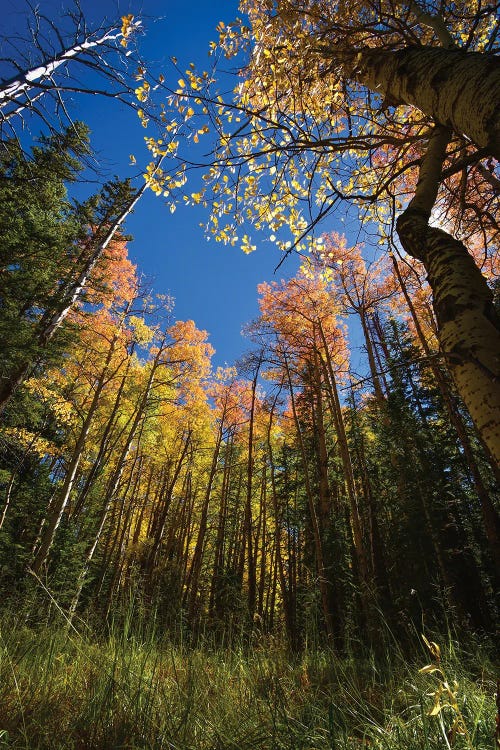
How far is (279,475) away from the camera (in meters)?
14.7

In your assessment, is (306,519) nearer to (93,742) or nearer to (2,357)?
(2,357)

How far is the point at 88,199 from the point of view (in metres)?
12.6

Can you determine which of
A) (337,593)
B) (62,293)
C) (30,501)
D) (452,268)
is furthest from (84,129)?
(337,593)

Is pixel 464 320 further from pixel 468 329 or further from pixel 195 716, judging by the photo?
pixel 195 716

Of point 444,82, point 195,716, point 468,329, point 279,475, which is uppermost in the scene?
point 279,475

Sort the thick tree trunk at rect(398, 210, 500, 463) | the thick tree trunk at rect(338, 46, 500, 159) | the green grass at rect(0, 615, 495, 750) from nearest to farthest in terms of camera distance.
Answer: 1. the thick tree trunk at rect(398, 210, 500, 463)
2. the thick tree trunk at rect(338, 46, 500, 159)
3. the green grass at rect(0, 615, 495, 750)

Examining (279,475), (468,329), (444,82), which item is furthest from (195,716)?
(279,475)

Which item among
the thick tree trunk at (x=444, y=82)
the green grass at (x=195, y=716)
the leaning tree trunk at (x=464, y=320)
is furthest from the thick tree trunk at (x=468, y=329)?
the green grass at (x=195, y=716)

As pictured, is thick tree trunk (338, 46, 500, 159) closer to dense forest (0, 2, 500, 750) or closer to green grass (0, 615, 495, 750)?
dense forest (0, 2, 500, 750)

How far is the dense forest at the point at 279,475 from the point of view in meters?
1.78

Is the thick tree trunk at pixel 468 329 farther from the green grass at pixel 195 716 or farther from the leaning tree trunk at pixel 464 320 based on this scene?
the green grass at pixel 195 716

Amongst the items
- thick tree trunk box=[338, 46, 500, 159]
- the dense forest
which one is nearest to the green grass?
the dense forest

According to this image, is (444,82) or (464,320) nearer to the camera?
(464,320)

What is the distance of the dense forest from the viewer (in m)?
1.78
